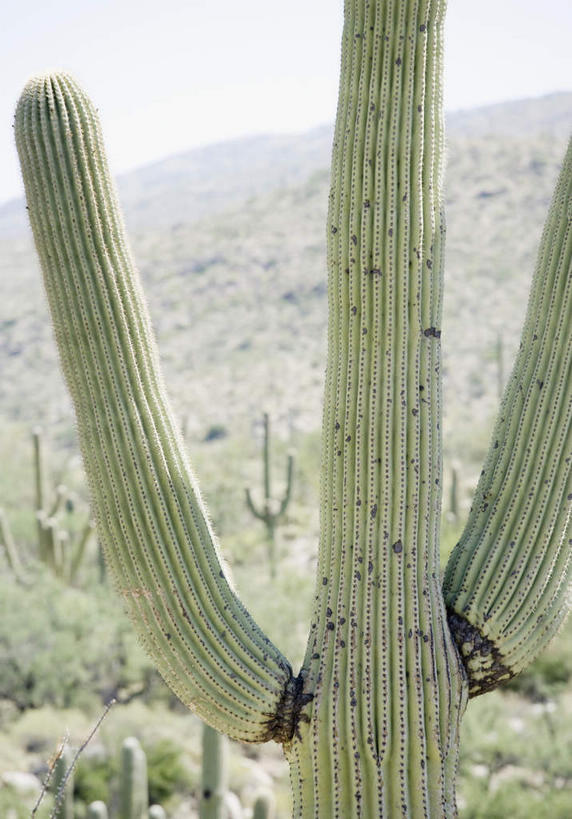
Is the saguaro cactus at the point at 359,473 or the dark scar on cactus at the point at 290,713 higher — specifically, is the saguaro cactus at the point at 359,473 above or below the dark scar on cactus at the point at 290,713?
above

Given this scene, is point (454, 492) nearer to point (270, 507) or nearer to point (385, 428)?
point (270, 507)

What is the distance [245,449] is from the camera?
27250mm

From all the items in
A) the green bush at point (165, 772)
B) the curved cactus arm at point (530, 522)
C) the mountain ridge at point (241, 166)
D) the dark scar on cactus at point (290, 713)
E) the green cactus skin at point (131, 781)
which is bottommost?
the green bush at point (165, 772)

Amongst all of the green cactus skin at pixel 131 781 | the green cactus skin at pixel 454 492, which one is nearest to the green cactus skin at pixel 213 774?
the green cactus skin at pixel 131 781

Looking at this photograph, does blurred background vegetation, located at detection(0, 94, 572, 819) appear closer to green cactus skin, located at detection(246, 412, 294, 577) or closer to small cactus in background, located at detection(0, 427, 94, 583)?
small cactus in background, located at detection(0, 427, 94, 583)

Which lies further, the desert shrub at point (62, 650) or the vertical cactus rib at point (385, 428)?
the desert shrub at point (62, 650)

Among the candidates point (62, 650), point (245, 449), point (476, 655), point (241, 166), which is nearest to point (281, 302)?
point (245, 449)

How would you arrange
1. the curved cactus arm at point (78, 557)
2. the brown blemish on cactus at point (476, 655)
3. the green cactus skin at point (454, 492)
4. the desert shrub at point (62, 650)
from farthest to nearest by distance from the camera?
the green cactus skin at point (454, 492), the curved cactus arm at point (78, 557), the desert shrub at point (62, 650), the brown blemish on cactus at point (476, 655)

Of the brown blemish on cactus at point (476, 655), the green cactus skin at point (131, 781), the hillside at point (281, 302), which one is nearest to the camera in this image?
the brown blemish on cactus at point (476, 655)

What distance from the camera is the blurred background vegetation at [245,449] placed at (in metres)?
9.76

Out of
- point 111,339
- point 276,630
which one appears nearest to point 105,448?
point 111,339

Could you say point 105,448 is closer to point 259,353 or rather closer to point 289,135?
point 259,353

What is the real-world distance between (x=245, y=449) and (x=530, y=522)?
79.5 ft

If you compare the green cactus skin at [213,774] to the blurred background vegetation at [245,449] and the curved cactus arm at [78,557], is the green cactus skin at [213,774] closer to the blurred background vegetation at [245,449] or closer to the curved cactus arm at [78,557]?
the blurred background vegetation at [245,449]
